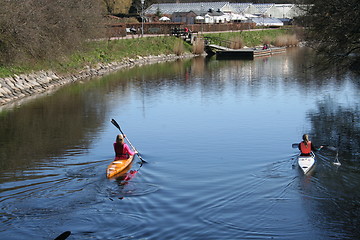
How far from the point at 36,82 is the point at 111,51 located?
1575 cm

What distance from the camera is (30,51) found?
33531 millimetres

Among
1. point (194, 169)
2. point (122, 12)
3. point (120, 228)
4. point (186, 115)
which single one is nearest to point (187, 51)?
point (122, 12)

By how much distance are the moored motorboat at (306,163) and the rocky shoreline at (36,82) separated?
54.7ft

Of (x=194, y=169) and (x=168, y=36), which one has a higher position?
(x=168, y=36)

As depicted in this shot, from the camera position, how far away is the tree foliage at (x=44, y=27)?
30906 millimetres

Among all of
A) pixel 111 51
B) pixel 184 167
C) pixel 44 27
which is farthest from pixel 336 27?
pixel 111 51

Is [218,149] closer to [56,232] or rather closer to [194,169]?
[194,169]

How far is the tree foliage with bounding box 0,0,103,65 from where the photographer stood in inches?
1217

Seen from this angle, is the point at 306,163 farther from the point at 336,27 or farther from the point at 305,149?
the point at 336,27

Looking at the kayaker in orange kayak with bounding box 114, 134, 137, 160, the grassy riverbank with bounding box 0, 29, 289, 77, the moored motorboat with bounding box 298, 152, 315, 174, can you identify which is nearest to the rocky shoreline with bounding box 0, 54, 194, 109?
the grassy riverbank with bounding box 0, 29, 289, 77

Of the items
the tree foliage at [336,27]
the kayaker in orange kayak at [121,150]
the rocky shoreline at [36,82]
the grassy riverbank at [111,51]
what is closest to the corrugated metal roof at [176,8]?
the grassy riverbank at [111,51]

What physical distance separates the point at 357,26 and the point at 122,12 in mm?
67850

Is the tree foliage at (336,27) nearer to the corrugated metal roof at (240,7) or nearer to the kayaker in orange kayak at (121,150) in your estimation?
the kayaker in orange kayak at (121,150)

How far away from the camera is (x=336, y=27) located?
2330 centimetres
